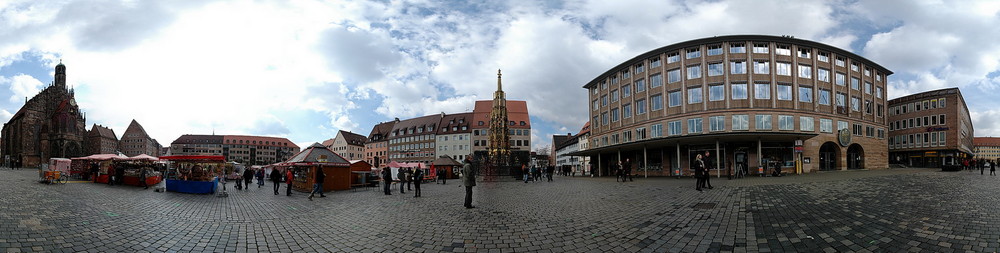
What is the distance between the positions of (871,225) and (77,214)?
50.2 feet

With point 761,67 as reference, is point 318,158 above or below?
below

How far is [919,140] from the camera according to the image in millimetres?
56500

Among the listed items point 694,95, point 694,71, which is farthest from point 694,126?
point 694,71

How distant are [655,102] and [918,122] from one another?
1738 inches

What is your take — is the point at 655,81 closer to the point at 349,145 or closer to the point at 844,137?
the point at 844,137

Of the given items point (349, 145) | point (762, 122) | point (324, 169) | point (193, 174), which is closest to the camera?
point (193, 174)

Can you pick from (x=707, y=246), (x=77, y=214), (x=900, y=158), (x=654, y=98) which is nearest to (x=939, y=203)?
(x=707, y=246)

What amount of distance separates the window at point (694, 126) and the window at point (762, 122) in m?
4.30

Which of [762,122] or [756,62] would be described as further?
[756,62]

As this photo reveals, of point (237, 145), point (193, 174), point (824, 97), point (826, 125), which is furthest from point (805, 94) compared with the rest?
point (237, 145)

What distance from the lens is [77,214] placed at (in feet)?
30.0

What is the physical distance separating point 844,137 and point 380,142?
90879 mm

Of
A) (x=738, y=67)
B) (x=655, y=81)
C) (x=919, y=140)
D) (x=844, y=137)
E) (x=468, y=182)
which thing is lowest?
(x=468, y=182)

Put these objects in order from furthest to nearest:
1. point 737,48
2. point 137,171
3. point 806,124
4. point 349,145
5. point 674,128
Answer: point 349,145 < point 674,128 < point 737,48 < point 806,124 < point 137,171
